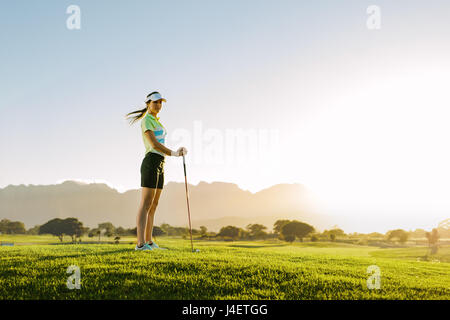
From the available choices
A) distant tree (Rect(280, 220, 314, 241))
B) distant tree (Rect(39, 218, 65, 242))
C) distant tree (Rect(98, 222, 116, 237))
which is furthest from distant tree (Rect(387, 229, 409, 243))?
distant tree (Rect(39, 218, 65, 242))

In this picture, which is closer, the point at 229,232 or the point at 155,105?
the point at 155,105

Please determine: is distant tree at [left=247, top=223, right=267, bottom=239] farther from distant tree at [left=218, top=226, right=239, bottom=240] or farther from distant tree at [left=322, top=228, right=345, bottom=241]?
distant tree at [left=322, top=228, right=345, bottom=241]

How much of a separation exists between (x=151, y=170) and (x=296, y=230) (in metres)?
88.8

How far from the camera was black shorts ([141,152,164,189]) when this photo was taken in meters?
7.38

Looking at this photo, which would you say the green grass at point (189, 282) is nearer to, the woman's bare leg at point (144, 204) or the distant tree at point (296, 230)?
the woman's bare leg at point (144, 204)

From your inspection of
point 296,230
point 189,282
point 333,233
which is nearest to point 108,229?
point 296,230

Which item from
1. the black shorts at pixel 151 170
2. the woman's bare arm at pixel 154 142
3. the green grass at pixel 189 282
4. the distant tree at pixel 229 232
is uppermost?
the woman's bare arm at pixel 154 142

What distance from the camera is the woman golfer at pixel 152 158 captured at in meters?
7.37

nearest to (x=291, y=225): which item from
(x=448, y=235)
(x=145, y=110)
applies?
(x=448, y=235)

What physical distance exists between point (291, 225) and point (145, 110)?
3544 inches

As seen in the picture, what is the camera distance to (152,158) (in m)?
7.43

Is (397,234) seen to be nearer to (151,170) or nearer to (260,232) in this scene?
(260,232)

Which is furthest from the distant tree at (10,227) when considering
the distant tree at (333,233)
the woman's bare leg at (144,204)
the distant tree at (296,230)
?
the woman's bare leg at (144,204)

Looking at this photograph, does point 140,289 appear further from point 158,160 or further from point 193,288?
point 158,160
